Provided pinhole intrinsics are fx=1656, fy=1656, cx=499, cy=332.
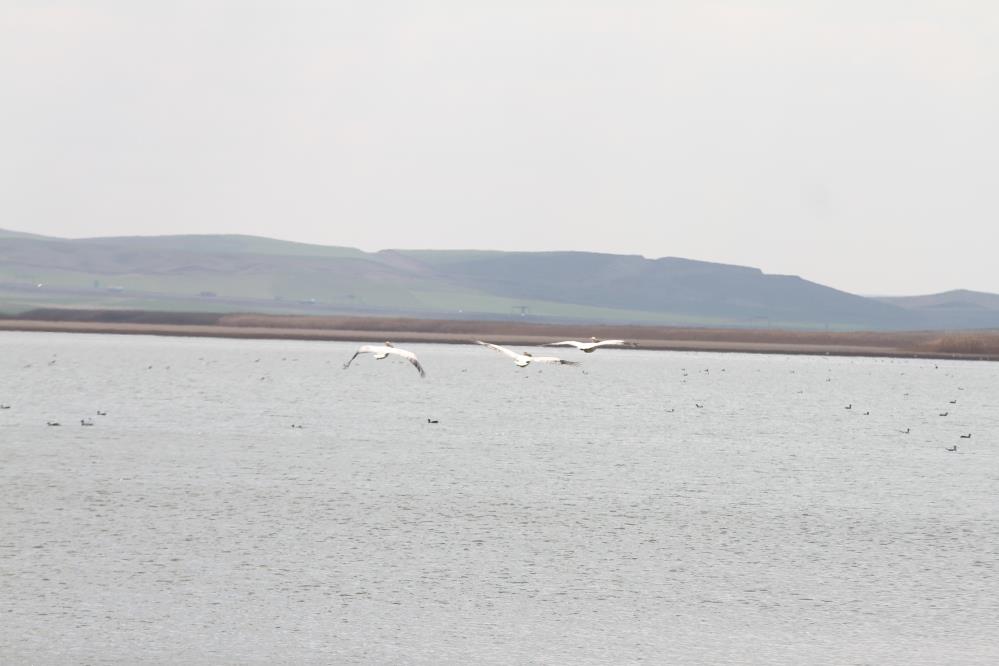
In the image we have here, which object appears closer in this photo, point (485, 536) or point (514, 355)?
point (485, 536)

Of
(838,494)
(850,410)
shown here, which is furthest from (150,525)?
(850,410)

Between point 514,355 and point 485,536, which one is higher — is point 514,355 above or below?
above

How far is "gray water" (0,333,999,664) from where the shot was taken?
2533cm

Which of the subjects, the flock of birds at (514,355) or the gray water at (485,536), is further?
the flock of birds at (514,355)

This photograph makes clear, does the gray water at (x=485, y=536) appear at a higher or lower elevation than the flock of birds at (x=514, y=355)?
lower

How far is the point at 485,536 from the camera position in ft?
115

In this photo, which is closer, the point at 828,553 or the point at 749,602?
the point at 749,602

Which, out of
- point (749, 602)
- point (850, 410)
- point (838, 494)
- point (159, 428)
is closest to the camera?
point (749, 602)

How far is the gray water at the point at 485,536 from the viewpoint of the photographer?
25328mm

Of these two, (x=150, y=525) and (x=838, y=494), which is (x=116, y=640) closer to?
(x=150, y=525)

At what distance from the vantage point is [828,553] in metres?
34.2

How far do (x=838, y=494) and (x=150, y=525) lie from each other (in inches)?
766

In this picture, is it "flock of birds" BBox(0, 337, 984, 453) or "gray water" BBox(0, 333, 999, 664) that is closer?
"gray water" BBox(0, 333, 999, 664)

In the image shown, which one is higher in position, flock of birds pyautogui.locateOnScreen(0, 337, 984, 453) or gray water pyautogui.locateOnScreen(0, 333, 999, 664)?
flock of birds pyautogui.locateOnScreen(0, 337, 984, 453)
